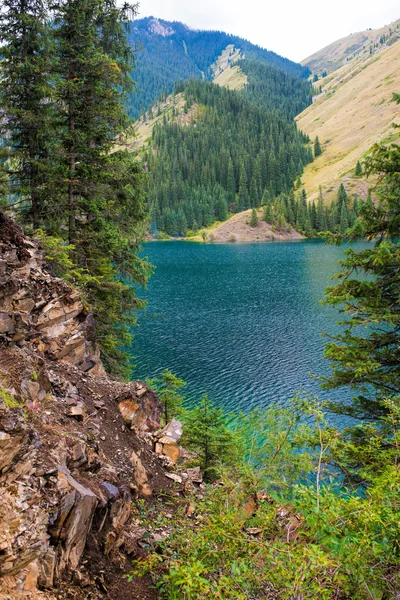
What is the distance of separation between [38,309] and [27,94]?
34.0ft

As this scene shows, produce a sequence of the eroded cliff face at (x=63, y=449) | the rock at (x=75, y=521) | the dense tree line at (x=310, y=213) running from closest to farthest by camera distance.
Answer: the eroded cliff face at (x=63, y=449), the rock at (x=75, y=521), the dense tree line at (x=310, y=213)

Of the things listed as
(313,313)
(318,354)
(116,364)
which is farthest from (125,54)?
(313,313)

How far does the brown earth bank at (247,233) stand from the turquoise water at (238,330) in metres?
55.7

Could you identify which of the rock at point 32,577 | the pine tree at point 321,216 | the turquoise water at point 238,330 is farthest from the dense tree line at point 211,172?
the rock at point 32,577

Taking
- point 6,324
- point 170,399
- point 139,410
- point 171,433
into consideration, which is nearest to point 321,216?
point 170,399

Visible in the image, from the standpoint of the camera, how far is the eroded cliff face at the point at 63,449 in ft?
18.4

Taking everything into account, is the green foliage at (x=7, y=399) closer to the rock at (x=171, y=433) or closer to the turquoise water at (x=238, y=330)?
the rock at (x=171, y=433)

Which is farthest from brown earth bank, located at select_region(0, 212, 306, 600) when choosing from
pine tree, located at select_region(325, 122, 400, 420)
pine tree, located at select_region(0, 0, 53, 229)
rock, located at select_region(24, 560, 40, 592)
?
pine tree, located at select_region(0, 0, 53, 229)

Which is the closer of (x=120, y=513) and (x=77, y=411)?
(x=120, y=513)

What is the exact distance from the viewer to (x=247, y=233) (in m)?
134

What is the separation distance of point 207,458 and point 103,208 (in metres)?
12.0

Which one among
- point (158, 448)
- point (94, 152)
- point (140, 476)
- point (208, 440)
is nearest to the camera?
point (140, 476)

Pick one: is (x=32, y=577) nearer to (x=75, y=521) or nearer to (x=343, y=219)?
(x=75, y=521)

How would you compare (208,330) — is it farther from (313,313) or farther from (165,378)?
(165,378)
